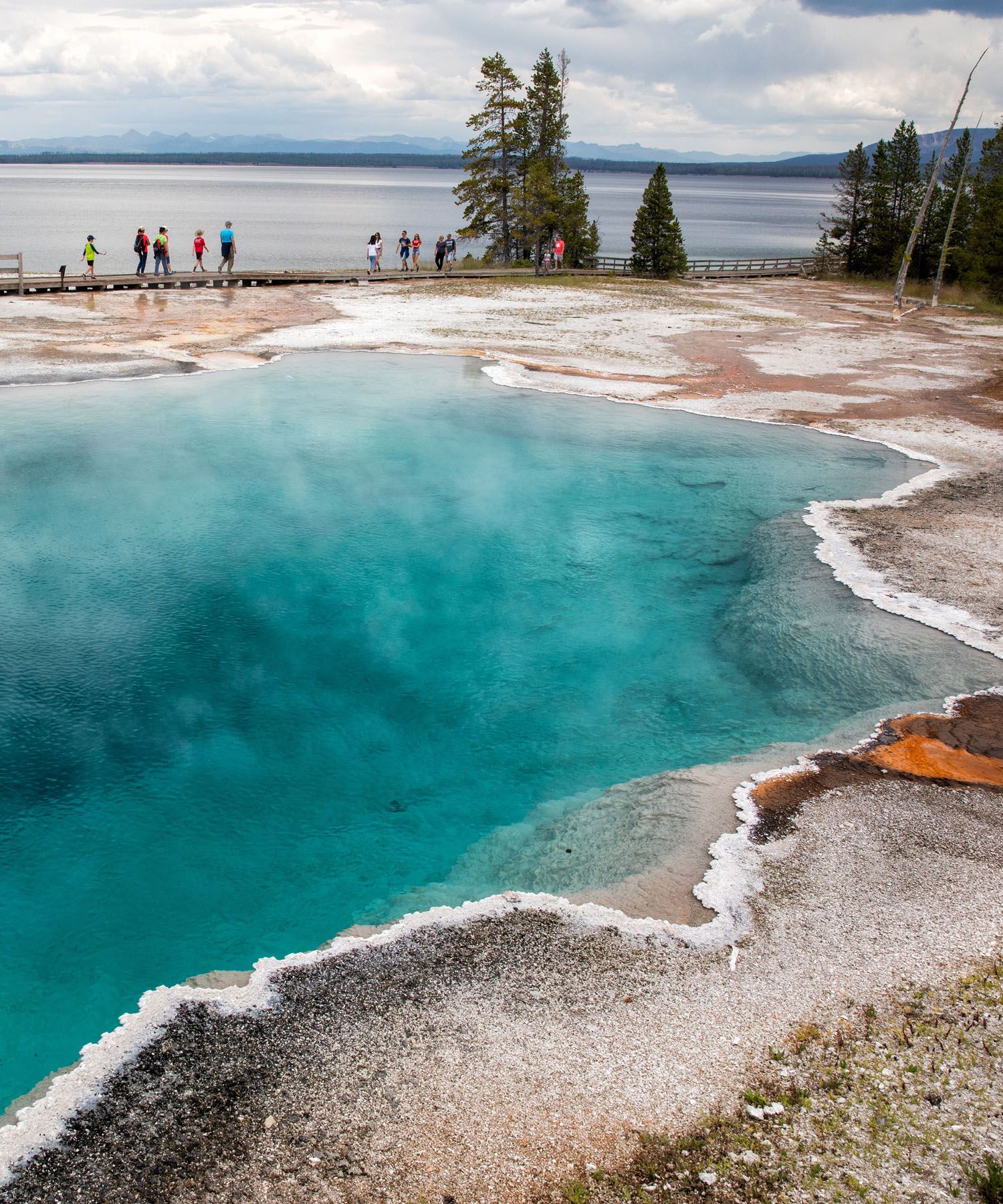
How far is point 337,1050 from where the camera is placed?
5.46m

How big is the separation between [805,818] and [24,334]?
23.6 metres

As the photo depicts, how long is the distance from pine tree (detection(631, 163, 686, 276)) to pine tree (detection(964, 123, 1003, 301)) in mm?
13425

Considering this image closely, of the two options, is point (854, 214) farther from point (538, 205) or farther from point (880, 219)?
point (538, 205)

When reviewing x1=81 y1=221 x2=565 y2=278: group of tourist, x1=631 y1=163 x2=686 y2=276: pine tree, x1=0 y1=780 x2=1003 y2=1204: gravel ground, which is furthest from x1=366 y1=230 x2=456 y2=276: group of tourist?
x1=0 y1=780 x2=1003 y2=1204: gravel ground

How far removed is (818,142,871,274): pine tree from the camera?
5444cm

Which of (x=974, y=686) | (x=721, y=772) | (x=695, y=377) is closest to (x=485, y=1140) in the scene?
(x=721, y=772)

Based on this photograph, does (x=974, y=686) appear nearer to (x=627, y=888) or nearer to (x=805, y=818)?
(x=805, y=818)

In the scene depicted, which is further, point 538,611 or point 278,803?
point 538,611

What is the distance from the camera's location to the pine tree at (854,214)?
54438 mm

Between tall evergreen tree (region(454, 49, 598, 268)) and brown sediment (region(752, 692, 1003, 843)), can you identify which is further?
tall evergreen tree (region(454, 49, 598, 268))

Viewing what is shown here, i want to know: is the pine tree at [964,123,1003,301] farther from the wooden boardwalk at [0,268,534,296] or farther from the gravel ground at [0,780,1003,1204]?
the gravel ground at [0,780,1003,1204]

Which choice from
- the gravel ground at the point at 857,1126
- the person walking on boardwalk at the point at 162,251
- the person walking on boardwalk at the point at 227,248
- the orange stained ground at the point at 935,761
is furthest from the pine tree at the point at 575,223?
the gravel ground at the point at 857,1126

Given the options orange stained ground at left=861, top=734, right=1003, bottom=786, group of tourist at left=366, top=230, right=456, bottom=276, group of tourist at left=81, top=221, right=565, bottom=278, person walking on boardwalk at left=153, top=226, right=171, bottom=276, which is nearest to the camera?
orange stained ground at left=861, top=734, right=1003, bottom=786

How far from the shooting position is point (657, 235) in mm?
47312
